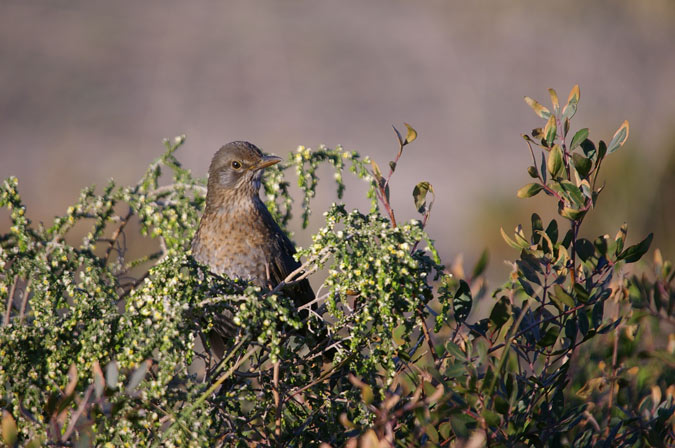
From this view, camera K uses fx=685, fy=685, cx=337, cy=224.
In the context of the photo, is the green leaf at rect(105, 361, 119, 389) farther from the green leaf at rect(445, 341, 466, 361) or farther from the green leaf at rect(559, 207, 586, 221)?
the green leaf at rect(559, 207, 586, 221)

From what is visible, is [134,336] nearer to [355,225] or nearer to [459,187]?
[355,225]

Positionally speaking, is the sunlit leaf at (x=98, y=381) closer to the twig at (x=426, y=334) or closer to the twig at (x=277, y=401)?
the twig at (x=277, y=401)

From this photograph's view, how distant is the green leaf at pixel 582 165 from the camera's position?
2.07 m

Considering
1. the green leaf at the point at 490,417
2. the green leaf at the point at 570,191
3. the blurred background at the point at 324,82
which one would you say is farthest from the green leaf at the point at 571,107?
the blurred background at the point at 324,82

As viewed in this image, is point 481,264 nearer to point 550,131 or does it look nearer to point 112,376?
point 550,131

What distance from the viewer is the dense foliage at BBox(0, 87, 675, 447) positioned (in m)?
1.79

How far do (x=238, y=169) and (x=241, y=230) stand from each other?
0.39m

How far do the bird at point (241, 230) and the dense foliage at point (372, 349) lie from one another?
3.53ft

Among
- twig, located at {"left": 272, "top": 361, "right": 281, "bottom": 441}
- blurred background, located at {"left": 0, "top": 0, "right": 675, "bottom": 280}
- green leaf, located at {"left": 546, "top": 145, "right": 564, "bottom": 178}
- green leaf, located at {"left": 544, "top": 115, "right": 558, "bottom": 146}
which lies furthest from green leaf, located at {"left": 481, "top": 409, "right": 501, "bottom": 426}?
blurred background, located at {"left": 0, "top": 0, "right": 675, "bottom": 280}

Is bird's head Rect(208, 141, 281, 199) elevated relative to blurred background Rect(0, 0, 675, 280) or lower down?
lower down

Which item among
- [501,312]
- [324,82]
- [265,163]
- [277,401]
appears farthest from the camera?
[324,82]

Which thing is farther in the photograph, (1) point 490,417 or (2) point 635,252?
(2) point 635,252

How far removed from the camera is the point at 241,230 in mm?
3613

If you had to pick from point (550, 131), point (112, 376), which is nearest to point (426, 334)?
point (550, 131)
